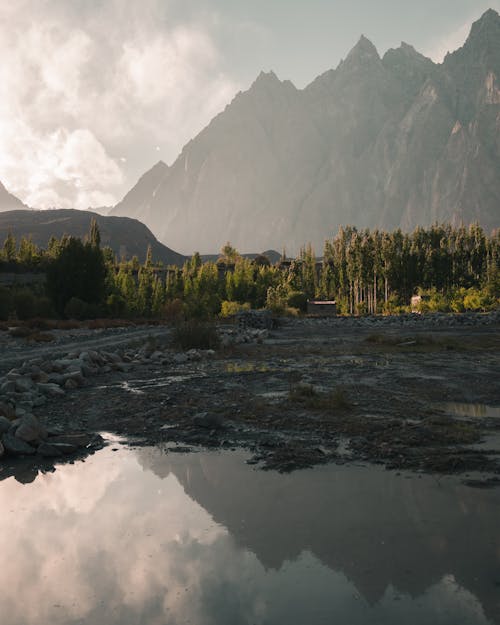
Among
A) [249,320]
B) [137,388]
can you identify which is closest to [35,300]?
[249,320]

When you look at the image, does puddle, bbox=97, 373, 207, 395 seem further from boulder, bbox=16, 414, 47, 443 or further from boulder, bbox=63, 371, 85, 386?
boulder, bbox=16, 414, 47, 443

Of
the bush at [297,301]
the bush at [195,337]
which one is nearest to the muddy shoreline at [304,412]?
the bush at [195,337]

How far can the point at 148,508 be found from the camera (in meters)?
5.15

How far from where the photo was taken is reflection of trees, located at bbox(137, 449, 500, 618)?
12.4 ft

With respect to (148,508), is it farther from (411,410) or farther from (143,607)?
(411,410)

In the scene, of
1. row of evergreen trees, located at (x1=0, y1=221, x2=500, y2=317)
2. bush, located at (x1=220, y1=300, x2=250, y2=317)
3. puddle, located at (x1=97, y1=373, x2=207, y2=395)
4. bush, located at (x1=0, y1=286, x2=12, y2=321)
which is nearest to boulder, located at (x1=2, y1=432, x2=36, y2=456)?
puddle, located at (x1=97, y1=373, x2=207, y2=395)

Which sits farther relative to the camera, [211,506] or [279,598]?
[211,506]

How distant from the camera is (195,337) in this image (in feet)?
76.3

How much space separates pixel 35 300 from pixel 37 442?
34.6 m

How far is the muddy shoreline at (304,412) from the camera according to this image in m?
6.62

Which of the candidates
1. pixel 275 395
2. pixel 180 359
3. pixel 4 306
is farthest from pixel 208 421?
pixel 4 306

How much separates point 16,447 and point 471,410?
7.52 metres

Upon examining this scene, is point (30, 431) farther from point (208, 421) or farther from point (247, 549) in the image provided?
point (247, 549)

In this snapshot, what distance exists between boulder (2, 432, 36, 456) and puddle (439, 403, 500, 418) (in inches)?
265
